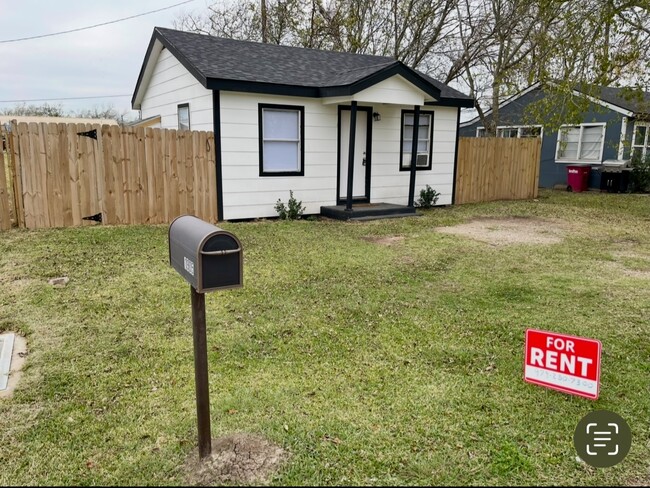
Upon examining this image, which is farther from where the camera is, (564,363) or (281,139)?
(281,139)

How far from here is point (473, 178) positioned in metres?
13.3

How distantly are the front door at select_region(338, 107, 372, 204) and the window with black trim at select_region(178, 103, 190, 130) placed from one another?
320 cm

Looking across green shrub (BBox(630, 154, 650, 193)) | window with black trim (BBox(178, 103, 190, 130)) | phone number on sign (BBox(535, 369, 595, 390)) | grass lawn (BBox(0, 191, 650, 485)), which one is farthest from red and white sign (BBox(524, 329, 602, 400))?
green shrub (BBox(630, 154, 650, 193))

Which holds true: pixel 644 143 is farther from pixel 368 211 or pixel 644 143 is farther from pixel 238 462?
pixel 238 462

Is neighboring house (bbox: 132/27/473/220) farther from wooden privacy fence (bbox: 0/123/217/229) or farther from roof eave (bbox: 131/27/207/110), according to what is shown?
wooden privacy fence (bbox: 0/123/217/229)

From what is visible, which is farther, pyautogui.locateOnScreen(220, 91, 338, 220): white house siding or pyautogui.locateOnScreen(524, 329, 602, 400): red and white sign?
pyautogui.locateOnScreen(220, 91, 338, 220): white house siding

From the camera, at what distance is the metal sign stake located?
2.21 metres

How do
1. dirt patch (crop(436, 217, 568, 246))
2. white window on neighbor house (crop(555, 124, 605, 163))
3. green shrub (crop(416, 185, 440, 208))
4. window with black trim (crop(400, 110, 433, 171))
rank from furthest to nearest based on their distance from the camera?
white window on neighbor house (crop(555, 124, 605, 163)), green shrub (crop(416, 185, 440, 208)), window with black trim (crop(400, 110, 433, 171)), dirt patch (crop(436, 217, 568, 246))

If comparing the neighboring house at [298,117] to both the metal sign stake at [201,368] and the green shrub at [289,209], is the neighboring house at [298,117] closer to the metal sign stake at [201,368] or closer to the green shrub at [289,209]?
the green shrub at [289,209]

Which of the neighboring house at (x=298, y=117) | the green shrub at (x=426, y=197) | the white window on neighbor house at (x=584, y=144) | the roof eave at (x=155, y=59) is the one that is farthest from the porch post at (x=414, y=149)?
the white window on neighbor house at (x=584, y=144)

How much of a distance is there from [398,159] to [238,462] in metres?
10.0

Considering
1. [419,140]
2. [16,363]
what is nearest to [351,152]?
[419,140]

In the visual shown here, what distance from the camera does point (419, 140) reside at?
1197cm

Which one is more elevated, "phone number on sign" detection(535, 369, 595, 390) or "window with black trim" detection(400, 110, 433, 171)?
"window with black trim" detection(400, 110, 433, 171)
